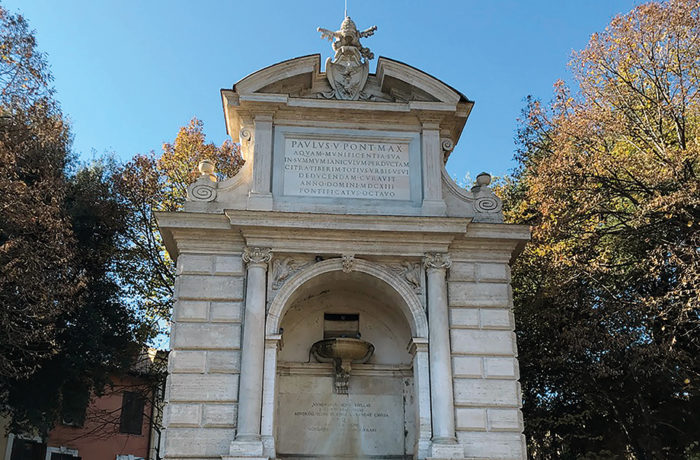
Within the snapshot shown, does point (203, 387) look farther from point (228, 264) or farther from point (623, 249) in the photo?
point (623, 249)

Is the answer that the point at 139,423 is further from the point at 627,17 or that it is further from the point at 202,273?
the point at 627,17

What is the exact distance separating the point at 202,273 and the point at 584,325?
8060mm

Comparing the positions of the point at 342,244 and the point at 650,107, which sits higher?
the point at 650,107

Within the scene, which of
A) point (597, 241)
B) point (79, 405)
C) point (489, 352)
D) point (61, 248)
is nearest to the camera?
point (489, 352)

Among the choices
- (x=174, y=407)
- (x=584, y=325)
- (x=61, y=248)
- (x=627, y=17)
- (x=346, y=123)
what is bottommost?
(x=174, y=407)

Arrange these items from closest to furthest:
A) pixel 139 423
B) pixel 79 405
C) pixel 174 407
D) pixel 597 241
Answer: pixel 174 407
pixel 597 241
pixel 79 405
pixel 139 423

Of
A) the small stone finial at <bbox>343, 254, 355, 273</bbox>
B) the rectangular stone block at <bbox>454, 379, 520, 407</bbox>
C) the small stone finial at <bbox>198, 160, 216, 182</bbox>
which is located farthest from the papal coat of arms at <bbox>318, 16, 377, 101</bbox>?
the rectangular stone block at <bbox>454, 379, 520, 407</bbox>

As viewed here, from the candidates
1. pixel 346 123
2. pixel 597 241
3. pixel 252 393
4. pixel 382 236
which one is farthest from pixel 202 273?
pixel 597 241

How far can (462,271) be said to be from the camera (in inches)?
500

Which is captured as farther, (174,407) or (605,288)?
(605,288)

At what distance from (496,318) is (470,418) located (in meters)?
1.78

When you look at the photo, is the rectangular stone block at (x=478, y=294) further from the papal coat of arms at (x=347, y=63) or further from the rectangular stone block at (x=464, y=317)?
the papal coat of arms at (x=347, y=63)

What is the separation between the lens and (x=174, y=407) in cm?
1135

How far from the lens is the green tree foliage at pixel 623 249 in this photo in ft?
47.8
